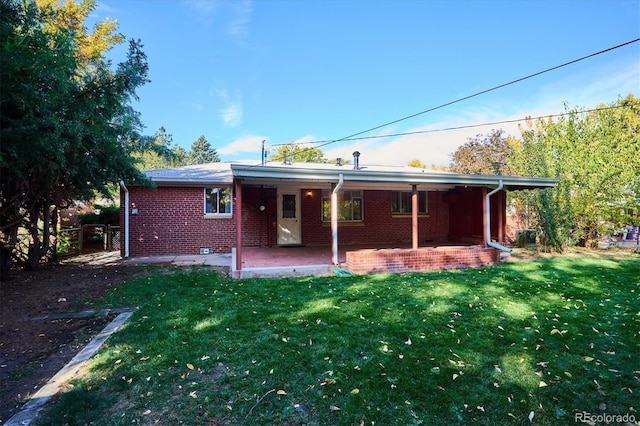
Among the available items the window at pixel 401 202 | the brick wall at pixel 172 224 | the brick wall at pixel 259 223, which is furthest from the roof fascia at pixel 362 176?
the brick wall at pixel 172 224

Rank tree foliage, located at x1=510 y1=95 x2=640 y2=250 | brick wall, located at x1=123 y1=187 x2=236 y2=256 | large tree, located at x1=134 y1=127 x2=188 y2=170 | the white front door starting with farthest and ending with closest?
1. the white front door
2. large tree, located at x1=134 y1=127 x2=188 y2=170
3. tree foliage, located at x1=510 y1=95 x2=640 y2=250
4. brick wall, located at x1=123 y1=187 x2=236 y2=256

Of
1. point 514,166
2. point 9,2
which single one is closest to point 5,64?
point 9,2

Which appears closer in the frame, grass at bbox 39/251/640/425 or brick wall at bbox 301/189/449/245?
grass at bbox 39/251/640/425

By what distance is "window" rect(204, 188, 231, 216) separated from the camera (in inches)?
436

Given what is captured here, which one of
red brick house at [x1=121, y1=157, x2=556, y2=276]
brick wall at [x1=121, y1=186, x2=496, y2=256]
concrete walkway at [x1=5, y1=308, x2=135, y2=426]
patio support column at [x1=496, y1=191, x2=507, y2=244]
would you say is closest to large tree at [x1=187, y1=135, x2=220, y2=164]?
red brick house at [x1=121, y1=157, x2=556, y2=276]

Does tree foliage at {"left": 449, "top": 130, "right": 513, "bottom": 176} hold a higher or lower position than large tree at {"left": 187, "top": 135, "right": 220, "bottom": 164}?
lower

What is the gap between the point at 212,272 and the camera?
7.66 m

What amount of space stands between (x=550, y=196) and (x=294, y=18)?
1159cm

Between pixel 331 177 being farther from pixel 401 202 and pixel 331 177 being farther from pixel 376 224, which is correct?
pixel 401 202

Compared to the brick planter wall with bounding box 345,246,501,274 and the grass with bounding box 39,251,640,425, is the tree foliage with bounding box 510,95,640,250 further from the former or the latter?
the grass with bounding box 39,251,640,425

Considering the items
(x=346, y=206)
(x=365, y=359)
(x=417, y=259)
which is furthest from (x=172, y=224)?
(x=365, y=359)

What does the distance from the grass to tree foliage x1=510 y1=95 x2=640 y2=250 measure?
7028 millimetres

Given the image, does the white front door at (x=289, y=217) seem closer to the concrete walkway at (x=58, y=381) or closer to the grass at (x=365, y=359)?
the grass at (x=365, y=359)

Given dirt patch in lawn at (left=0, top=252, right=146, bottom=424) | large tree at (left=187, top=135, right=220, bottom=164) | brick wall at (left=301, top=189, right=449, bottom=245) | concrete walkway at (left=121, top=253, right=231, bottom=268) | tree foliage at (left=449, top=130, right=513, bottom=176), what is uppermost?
large tree at (left=187, top=135, right=220, bottom=164)
